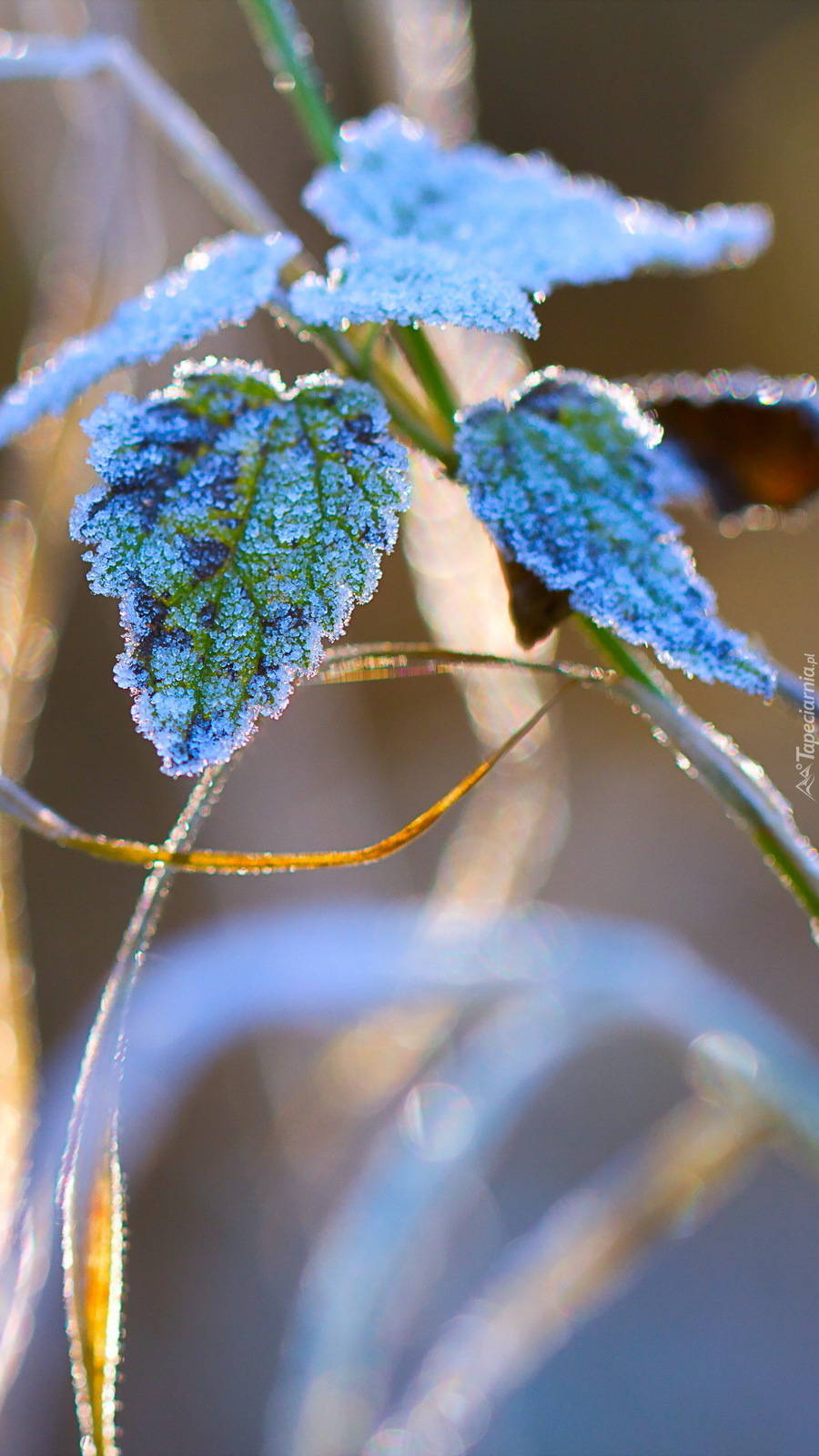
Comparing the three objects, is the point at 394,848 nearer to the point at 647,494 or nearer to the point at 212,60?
the point at 647,494

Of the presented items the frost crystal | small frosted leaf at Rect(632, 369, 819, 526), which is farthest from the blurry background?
small frosted leaf at Rect(632, 369, 819, 526)

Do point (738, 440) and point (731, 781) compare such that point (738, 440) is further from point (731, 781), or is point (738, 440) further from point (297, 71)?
point (297, 71)

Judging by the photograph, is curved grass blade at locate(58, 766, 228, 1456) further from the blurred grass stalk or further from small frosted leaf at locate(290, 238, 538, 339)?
the blurred grass stalk

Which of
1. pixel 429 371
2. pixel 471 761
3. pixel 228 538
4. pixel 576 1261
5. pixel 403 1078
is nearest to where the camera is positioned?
pixel 228 538

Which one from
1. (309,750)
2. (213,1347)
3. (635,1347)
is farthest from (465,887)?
(213,1347)

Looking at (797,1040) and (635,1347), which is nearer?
(797,1040)

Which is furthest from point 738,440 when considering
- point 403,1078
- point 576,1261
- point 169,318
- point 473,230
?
point 403,1078

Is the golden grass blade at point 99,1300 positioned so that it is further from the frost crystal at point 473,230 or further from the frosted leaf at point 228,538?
the frost crystal at point 473,230
